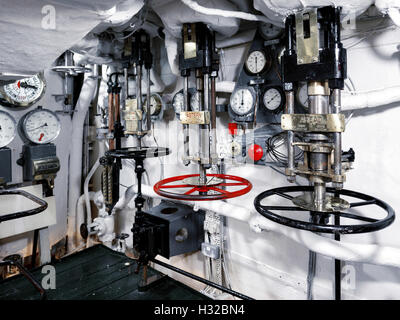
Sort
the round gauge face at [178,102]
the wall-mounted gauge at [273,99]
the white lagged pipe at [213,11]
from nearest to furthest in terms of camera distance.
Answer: the white lagged pipe at [213,11] → the wall-mounted gauge at [273,99] → the round gauge face at [178,102]

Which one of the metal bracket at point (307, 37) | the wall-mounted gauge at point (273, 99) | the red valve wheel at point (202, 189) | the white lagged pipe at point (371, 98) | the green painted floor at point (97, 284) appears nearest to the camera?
the metal bracket at point (307, 37)

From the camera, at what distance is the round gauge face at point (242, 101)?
1.83m

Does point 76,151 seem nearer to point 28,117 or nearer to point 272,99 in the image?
point 28,117

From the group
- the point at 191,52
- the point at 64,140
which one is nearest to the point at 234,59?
the point at 191,52

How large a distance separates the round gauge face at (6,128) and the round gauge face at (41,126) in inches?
4.4

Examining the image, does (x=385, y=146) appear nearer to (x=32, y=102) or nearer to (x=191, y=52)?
(x=191, y=52)

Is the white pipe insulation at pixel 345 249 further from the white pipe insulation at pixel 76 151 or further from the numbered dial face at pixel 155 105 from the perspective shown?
the white pipe insulation at pixel 76 151

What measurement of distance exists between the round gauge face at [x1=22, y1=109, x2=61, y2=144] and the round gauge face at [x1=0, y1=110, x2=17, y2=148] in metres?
0.11

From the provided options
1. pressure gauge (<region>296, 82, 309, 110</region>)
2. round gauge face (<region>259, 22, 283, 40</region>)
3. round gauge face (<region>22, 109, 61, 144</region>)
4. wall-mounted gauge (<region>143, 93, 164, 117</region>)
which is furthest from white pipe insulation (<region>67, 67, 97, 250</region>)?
pressure gauge (<region>296, 82, 309, 110</region>)

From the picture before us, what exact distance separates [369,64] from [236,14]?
2.40 feet

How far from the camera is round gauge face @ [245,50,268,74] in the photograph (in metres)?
1.79

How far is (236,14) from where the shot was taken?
159cm

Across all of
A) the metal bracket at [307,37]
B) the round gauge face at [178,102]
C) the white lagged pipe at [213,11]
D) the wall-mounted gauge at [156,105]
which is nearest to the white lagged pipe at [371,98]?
the metal bracket at [307,37]

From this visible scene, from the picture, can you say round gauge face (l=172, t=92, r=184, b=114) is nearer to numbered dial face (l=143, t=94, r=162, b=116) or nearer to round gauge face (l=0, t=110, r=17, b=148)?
numbered dial face (l=143, t=94, r=162, b=116)
